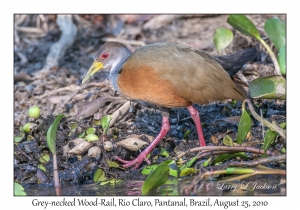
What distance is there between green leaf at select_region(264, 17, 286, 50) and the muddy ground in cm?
109

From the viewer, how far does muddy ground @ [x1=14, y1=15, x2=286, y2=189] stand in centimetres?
641

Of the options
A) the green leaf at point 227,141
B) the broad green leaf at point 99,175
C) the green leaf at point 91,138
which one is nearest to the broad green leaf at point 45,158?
the green leaf at point 91,138

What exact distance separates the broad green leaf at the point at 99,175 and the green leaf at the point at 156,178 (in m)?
1.02

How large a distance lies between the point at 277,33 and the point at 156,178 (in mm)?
2723

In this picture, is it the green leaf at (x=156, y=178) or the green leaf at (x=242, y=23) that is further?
the green leaf at (x=242, y=23)

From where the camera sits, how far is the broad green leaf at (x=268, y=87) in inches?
239

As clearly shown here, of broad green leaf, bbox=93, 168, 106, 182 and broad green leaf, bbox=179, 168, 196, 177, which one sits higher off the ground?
broad green leaf, bbox=179, 168, 196, 177

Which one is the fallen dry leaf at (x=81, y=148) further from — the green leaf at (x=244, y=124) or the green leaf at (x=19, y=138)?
the green leaf at (x=244, y=124)

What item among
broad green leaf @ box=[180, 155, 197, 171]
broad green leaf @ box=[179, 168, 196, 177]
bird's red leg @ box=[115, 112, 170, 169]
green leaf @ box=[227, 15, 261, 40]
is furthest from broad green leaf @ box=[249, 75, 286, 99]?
bird's red leg @ box=[115, 112, 170, 169]

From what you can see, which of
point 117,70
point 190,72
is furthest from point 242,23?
point 117,70

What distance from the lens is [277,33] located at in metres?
6.64

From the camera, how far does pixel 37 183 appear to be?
20.1 ft

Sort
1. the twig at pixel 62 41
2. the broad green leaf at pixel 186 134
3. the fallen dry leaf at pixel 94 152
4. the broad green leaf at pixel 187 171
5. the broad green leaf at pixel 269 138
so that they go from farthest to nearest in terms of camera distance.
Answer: the twig at pixel 62 41, the broad green leaf at pixel 186 134, the fallen dry leaf at pixel 94 152, the broad green leaf at pixel 187 171, the broad green leaf at pixel 269 138

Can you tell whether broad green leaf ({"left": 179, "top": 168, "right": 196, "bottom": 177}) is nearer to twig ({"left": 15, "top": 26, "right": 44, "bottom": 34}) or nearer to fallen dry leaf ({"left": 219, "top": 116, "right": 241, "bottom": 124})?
fallen dry leaf ({"left": 219, "top": 116, "right": 241, "bottom": 124})
